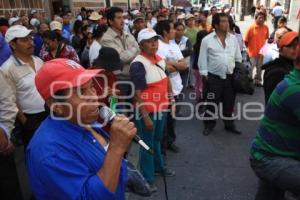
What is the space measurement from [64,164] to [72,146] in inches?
4.7

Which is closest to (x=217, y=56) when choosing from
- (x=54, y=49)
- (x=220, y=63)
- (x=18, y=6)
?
(x=220, y=63)

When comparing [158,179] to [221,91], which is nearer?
[158,179]

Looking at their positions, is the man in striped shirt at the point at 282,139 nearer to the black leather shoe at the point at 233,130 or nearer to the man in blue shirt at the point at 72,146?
the man in blue shirt at the point at 72,146

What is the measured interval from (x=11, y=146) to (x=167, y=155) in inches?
97.1

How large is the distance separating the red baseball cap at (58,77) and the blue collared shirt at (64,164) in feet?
0.54

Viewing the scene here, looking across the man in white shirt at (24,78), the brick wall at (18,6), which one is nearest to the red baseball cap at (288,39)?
the man in white shirt at (24,78)

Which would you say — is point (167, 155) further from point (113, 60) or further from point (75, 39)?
point (75, 39)

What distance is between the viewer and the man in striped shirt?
2086mm

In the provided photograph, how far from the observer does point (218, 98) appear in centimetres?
539

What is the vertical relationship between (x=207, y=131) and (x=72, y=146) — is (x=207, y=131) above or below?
below

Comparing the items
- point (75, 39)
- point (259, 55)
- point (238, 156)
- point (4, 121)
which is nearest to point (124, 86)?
point (4, 121)

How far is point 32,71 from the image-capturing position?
3.49m

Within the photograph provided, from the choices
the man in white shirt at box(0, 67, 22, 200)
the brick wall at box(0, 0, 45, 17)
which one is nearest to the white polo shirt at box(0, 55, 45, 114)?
the man in white shirt at box(0, 67, 22, 200)

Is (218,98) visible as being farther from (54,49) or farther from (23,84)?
(23,84)
